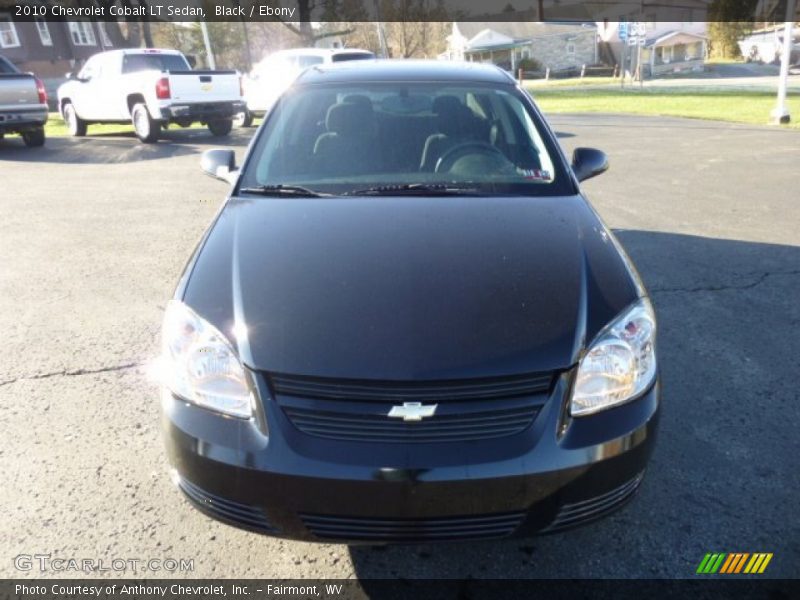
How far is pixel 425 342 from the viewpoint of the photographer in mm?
1934

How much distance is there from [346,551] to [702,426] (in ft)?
5.92

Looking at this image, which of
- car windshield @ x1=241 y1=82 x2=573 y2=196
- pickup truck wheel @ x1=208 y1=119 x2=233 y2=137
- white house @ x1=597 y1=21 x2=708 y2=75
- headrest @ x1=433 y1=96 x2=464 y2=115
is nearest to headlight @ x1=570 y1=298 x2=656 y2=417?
car windshield @ x1=241 y1=82 x2=573 y2=196

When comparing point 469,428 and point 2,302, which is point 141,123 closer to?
point 2,302

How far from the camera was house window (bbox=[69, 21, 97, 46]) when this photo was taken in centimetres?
3919

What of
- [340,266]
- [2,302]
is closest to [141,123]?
[2,302]

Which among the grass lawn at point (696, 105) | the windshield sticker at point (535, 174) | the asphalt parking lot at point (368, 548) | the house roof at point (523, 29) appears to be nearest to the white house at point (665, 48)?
the house roof at point (523, 29)

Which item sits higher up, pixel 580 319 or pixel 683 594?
pixel 580 319

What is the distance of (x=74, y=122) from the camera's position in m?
15.0

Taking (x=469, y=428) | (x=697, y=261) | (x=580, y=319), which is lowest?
(x=697, y=261)

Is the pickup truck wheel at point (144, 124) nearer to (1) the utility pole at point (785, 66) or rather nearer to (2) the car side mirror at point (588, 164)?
(2) the car side mirror at point (588, 164)

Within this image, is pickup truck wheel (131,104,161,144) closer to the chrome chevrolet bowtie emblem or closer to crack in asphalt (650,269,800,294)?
Result: crack in asphalt (650,269,800,294)

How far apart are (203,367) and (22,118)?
1225cm

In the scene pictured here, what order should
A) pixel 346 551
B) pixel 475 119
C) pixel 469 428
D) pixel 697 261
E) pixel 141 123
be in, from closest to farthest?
pixel 469 428 → pixel 346 551 → pixel 475 119 → pixel 697 261 → pixel 141 123

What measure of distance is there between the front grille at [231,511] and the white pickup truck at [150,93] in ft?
39.3
